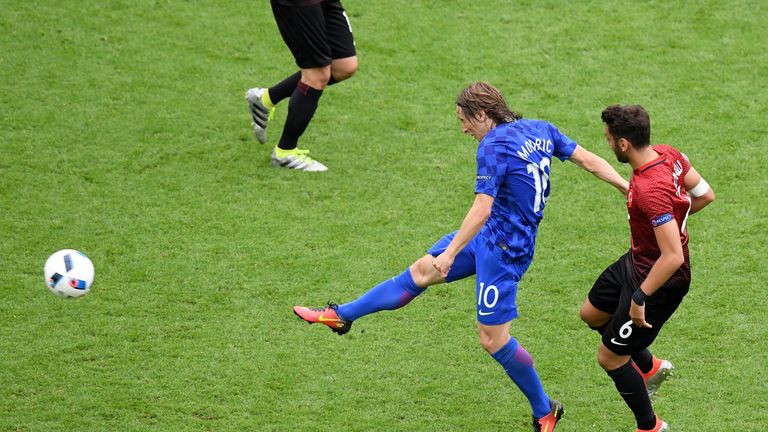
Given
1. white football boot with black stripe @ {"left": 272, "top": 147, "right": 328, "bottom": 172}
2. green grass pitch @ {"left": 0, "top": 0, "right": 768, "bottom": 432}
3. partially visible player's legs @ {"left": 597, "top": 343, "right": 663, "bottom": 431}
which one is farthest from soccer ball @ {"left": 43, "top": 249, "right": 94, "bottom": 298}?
partially visible player's legs @ {"left": 597, "top": 343, "right": 663, "bottom": 431}

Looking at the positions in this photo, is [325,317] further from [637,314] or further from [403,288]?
[637,314]

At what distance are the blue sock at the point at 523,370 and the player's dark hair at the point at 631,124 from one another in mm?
1381

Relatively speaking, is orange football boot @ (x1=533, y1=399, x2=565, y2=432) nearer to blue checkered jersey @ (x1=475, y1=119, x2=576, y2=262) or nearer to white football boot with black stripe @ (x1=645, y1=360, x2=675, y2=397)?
white football boot with black stripe @ (x1=645, y1=360, x2=675, y2=397)

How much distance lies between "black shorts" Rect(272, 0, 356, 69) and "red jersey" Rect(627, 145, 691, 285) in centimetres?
405

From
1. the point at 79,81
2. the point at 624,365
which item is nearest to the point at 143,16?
the point at 79,81

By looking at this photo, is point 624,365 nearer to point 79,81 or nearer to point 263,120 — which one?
point 263,120

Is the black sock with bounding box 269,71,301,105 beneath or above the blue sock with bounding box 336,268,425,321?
beneath

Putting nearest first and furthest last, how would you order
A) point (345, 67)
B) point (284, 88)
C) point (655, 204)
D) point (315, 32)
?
point (655, 204)
point (315, 32)
point (345, 67)
point (284, 88)

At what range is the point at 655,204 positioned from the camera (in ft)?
18.0

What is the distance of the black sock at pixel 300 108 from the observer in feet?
30.8

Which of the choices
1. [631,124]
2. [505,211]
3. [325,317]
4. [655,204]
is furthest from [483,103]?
[325,317]

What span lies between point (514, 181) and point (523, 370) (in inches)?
43.3

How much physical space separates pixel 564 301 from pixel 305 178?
112 inches

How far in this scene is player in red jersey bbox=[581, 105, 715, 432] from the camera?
552 centimetres
